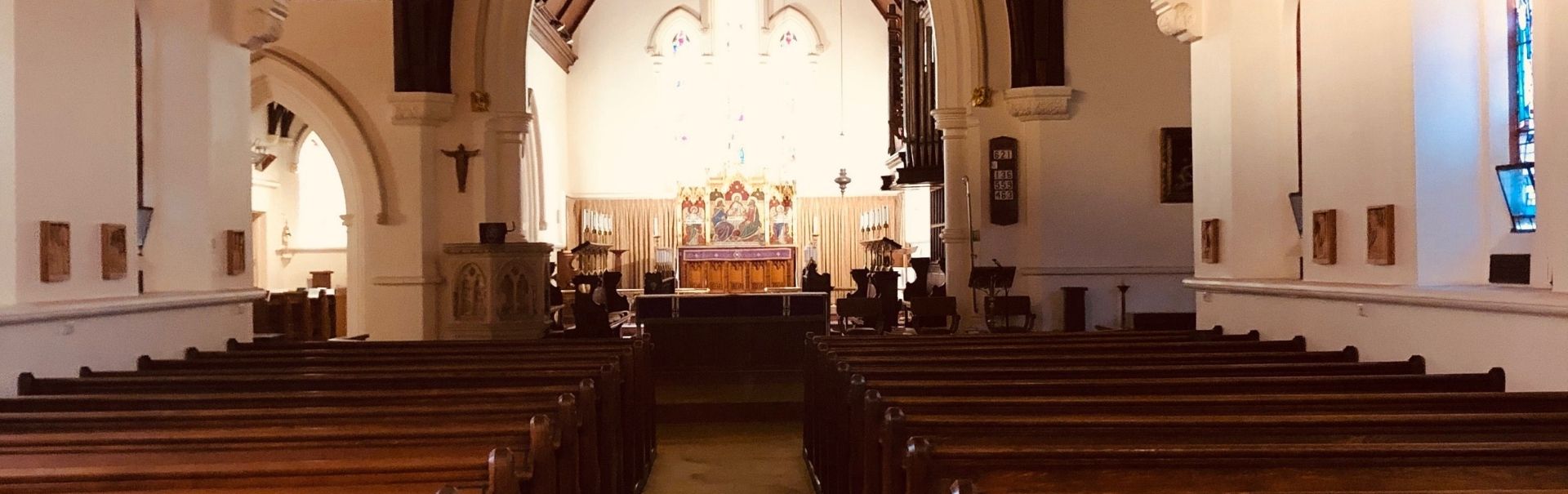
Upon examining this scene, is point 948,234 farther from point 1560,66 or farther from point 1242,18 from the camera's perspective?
point 1560,66

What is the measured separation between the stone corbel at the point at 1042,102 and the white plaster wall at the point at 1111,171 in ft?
0.25

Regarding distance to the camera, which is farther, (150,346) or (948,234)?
(948,234)

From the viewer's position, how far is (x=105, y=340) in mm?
4383

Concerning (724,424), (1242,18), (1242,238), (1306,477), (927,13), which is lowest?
(724,424)

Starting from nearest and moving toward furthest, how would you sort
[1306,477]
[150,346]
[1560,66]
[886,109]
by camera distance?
[1306,477] < [1560,66] < [150,346] < [886,109]

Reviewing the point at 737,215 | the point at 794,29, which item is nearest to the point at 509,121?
the point at 737,215

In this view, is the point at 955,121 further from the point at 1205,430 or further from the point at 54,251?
the point at 1205,430

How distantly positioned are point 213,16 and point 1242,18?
4.91 m

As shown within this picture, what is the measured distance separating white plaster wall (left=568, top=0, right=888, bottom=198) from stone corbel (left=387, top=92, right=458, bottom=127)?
30.9ft

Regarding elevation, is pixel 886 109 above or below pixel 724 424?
above

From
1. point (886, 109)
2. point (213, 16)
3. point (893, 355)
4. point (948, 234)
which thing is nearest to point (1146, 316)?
point (948, 234)

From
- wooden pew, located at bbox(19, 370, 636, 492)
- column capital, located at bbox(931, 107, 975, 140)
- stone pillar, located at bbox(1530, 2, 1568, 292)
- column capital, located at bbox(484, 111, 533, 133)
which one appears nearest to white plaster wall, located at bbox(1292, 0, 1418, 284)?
stone pillar, located at bbox(1530, 2, 1568, 292)

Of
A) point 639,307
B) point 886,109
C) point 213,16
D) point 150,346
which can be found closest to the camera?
point 150,346

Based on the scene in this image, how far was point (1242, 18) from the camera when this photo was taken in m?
5.86
